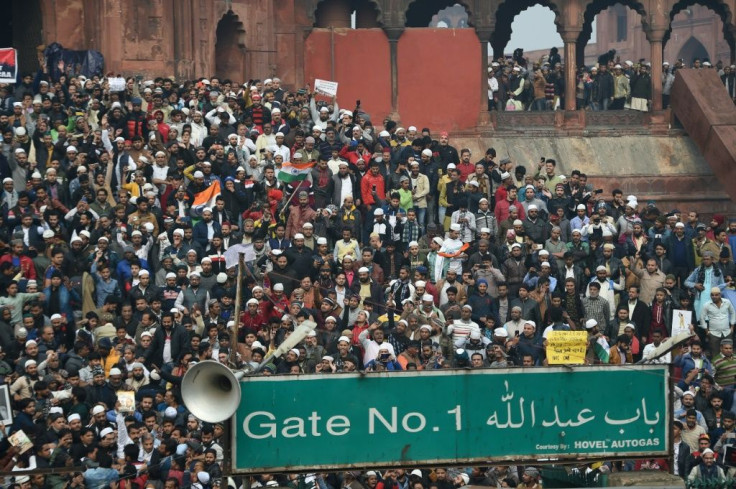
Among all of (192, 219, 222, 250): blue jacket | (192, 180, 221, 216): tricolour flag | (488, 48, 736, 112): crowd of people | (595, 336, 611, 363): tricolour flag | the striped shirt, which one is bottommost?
the striped shirt

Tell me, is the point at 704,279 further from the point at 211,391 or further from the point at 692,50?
the point at 692,50

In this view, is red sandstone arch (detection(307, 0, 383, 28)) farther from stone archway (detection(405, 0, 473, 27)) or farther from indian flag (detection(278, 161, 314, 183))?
indian flag (detection(278, 161, 314, 183))

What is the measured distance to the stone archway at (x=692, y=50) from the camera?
60.6 metres

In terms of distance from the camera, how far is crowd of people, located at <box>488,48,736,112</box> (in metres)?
32.3

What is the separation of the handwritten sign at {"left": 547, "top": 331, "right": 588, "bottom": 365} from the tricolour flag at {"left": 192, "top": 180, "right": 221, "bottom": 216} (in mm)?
5524

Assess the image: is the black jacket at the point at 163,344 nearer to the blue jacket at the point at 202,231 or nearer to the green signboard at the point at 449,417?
the blue jacket at the point at 202,231

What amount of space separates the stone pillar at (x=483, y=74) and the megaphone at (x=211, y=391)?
1887 cm

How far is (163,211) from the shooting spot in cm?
2375

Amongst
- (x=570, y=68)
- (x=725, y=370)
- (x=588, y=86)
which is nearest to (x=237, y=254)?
(x=725, y=370)

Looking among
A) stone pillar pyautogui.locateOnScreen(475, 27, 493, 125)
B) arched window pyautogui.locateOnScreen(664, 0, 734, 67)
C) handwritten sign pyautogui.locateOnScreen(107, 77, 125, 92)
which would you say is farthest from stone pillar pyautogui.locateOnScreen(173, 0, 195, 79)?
arched window pyautogui.locateOnScreen(664, 0, 734, 67)

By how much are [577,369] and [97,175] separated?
10.9 m

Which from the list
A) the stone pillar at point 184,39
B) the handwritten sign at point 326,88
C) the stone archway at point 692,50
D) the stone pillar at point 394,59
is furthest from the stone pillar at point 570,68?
the stone archway at point 692,50

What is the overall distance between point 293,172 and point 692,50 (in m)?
38.4

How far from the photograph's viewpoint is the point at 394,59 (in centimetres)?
3209
